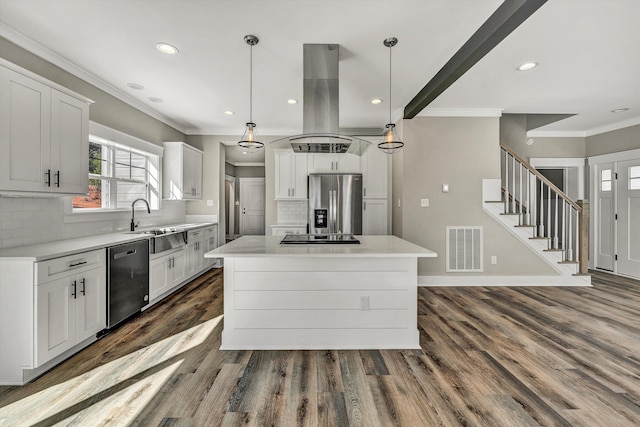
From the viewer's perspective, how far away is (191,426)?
1584mm

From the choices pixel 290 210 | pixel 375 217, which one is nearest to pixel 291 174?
pixel 290 210

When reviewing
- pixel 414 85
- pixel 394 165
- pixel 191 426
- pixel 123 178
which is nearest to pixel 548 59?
pixel 414 85

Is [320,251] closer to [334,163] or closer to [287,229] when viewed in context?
[287,229]

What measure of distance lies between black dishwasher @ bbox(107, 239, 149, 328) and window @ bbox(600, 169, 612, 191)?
285 inches

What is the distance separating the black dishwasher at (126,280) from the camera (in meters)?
2.70

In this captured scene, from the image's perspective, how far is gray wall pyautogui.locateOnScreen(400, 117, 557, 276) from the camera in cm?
437

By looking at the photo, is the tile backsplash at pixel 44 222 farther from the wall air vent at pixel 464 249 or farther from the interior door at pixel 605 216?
the interior door at pixel 605 216

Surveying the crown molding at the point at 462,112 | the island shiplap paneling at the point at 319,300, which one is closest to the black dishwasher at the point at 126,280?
the island shiplap paneling at the point at 319,300

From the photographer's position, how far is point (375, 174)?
17.0ft

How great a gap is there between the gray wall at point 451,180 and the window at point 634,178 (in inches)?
91.5

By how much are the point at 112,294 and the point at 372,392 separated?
2409mm

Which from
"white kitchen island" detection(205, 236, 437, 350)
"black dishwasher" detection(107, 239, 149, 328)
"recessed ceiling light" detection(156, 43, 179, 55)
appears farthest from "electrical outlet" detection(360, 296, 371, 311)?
"recessed ceiling light" detection(156, 43, 179, 55)

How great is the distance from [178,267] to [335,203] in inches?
99.0

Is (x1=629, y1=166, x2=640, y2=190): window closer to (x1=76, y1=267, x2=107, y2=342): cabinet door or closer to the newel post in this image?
→ the newel post
